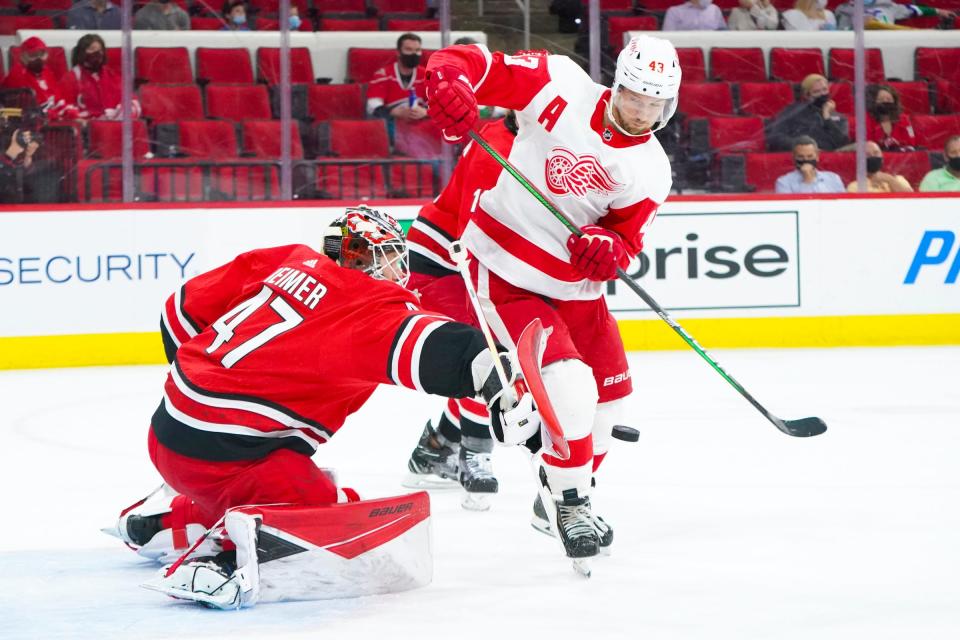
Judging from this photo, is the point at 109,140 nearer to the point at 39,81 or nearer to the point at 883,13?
the point at 39,81

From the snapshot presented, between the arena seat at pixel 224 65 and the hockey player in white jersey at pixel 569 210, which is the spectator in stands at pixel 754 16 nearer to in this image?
the arena seat at pixel 224 65

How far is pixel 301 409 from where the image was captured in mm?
2514

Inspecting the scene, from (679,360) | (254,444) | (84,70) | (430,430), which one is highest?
(84,70)

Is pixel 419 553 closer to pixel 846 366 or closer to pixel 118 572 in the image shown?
pixel 118 572

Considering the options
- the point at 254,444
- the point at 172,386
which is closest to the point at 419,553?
the point at 254,444

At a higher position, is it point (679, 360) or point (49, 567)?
point (49, 567)

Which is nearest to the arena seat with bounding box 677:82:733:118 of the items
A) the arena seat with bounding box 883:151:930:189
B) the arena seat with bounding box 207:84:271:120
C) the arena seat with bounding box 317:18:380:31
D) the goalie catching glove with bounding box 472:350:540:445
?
the arena seat with bounding box 883:151:930:189

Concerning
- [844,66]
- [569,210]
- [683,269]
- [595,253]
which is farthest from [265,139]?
[595,253]

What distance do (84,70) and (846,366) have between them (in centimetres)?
374

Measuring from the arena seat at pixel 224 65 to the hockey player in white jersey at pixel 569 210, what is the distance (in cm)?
371

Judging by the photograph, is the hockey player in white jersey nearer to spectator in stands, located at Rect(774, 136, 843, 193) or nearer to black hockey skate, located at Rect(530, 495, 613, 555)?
black hockey skate, located at Rect(530, 495, 613, 555)

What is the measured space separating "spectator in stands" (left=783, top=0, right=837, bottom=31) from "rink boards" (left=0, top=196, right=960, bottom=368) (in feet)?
3.04

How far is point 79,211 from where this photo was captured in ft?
20.7

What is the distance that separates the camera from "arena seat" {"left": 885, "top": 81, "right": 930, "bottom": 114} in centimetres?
716
